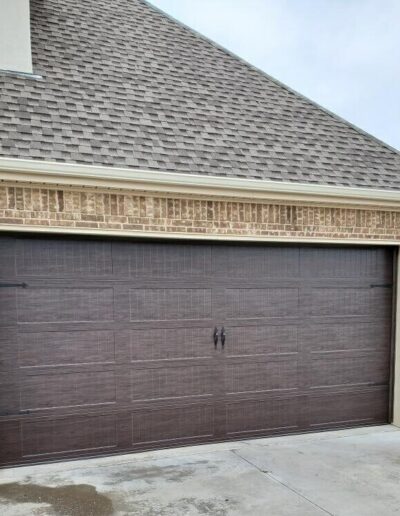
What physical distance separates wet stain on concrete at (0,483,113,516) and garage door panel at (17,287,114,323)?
143 cm

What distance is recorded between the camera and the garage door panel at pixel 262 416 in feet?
16.6

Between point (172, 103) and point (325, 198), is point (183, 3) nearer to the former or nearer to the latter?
point (172, 103)

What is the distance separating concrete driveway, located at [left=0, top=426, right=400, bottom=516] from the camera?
348cm

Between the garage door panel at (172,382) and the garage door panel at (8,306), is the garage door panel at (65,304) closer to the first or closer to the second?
the garage door panel at (8,306)

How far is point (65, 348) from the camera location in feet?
14.6

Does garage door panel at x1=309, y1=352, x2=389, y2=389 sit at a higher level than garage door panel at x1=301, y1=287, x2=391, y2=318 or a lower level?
lower

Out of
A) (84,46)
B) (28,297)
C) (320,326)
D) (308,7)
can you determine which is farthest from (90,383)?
(308,7)

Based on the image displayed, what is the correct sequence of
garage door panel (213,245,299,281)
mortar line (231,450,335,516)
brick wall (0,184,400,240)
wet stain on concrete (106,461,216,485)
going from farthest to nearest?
garage door panel (213,245,299,281) < brick wall (0,184,400,240) < wet stain on concrete (106,461,216,485) < mortar line (231,450,335,516)

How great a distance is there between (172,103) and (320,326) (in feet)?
10.3

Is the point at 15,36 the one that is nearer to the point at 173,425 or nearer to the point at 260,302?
the point at 260,302

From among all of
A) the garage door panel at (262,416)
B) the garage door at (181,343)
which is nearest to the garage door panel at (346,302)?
the garage door at (181,343)

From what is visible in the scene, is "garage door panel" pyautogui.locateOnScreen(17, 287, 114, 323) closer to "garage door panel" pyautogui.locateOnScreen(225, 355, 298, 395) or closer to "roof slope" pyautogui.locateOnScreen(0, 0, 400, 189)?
"roof slope" pyautogui.locateOnScreen(0, 0, 400, 189)

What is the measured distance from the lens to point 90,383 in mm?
4539

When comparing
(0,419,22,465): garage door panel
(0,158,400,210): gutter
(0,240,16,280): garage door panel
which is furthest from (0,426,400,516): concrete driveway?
(0,158,400,210): gutter
